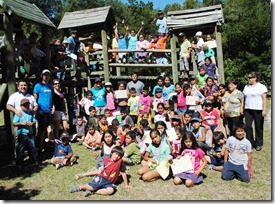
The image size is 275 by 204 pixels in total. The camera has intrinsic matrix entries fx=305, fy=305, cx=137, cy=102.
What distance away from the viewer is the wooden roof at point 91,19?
39.4 ft

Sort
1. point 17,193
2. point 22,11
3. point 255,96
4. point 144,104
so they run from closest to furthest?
point 17,193 < point 255,96 < point 22,11 < point 144,104

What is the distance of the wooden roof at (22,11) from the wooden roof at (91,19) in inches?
120

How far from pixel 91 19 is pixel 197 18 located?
4202 mm

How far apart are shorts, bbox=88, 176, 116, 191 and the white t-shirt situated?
4066 mm

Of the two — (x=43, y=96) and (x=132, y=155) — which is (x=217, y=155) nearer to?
(x=132, y=155)

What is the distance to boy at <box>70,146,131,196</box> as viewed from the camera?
556 centimetres

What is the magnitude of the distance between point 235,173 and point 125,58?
25.9 ft

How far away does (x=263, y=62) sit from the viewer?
19.8m

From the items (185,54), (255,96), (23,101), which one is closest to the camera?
(23,101)

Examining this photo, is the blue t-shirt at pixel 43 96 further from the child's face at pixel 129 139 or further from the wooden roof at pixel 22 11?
the child's face at pixel 129 139

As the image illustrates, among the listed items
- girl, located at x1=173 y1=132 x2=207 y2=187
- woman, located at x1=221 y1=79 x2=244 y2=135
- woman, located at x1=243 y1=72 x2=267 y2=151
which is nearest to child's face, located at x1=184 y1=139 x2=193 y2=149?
girl, located at x1=173 y1=132 x2=207 y2=187

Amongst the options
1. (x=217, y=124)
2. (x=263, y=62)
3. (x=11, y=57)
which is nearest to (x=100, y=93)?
(x=11, y=57)

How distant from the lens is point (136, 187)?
231 inches

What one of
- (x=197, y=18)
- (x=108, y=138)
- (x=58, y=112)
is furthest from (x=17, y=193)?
(x=197, y=18)
